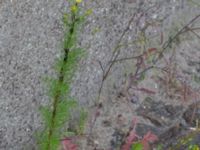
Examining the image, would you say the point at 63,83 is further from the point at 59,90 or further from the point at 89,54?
the point at 89,54

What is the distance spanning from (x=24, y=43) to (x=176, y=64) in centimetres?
107

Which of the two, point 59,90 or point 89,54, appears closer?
point 59,90

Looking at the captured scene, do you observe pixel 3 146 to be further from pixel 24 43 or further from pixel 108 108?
pixel 108 108

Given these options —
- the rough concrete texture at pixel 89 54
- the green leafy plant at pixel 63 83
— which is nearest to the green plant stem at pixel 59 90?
the green leafy plant at pixel 63 83

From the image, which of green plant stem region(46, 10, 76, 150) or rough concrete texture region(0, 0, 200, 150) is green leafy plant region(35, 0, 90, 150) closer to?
green plant stem region(46, 10, 76, 150)

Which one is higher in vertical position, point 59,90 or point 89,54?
point 89,54

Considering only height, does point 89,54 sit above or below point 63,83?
above

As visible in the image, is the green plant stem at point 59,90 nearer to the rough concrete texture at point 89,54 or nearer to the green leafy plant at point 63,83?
the green leafy plant at point 63,83

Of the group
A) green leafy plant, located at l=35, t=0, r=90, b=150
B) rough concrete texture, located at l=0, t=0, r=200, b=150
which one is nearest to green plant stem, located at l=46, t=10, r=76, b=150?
green leafy plant, located at l=35, t=0, r=90, b=150

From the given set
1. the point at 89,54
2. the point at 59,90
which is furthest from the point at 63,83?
the point at 89,54

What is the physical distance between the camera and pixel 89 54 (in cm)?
257

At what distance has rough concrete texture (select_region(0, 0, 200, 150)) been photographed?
7.31 ft

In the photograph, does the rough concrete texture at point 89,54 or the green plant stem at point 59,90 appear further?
the rough concrete texture at point 89,54

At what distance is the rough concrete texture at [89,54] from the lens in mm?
2229
